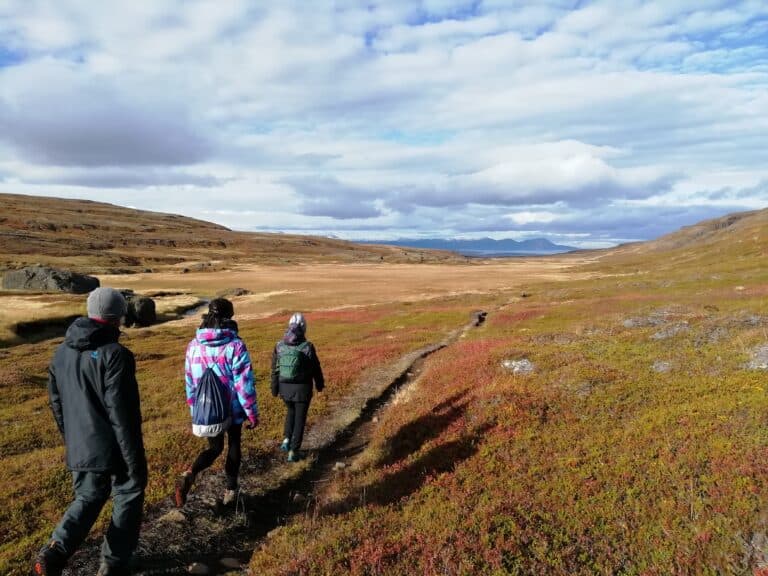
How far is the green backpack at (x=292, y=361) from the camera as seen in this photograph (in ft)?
40.3

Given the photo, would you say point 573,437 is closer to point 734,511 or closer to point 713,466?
point 713,466

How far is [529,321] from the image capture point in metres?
43.8

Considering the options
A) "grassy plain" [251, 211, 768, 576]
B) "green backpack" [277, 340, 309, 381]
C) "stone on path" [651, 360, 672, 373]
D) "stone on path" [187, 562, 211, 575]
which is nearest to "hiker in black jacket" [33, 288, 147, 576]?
"stone on path" [187, 562, 211, 575]

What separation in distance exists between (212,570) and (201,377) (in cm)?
351

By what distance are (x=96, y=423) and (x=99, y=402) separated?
0.99ft

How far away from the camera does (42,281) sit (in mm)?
90750

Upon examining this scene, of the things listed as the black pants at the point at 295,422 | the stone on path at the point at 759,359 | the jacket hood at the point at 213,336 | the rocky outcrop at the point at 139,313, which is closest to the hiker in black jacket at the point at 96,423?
the jacket hood at the point at 213,336

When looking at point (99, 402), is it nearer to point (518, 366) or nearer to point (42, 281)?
point (518, 366)

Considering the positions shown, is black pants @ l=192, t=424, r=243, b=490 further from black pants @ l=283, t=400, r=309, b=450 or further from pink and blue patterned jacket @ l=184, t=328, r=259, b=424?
black pants @ l=283, t=400, r=309, b=450

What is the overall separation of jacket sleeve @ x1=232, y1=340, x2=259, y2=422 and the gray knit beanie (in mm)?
2856

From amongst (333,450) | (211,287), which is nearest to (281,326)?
(333,450)

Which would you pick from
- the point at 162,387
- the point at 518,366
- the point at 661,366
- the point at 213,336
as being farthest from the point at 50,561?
the point at 162,387

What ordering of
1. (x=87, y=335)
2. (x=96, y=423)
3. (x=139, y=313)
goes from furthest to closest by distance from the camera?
1. (x=139, y=313)
2. (x=96, y=423)
3. (x=87, y=335)

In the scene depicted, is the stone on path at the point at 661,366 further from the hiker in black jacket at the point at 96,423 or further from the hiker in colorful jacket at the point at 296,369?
the hiker in black jacket at the point at 96,423
